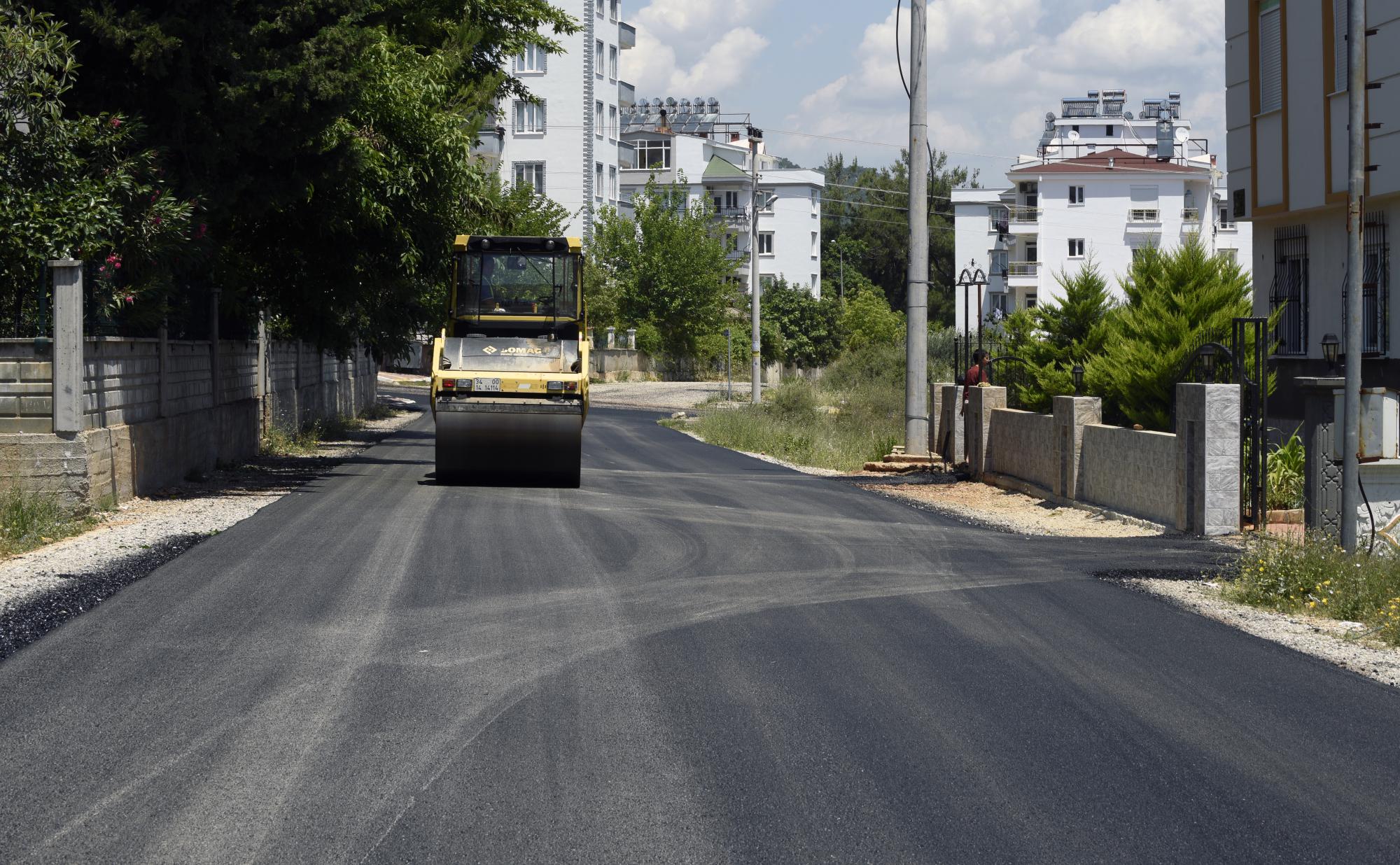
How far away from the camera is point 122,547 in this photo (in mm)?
12648

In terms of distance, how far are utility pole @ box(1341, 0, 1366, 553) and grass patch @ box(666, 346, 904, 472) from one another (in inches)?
567

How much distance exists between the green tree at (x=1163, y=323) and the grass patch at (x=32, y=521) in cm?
1462

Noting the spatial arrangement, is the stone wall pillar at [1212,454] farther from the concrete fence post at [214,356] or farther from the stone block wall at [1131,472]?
the concrete fence post at [214,356]

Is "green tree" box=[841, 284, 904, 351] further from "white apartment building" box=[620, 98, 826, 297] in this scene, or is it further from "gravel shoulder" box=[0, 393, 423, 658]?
"gravel shoulder" box=[0, 393, 423, 658]

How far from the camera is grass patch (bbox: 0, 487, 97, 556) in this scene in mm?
12711

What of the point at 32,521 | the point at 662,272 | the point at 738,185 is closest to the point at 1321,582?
the point at 32,521

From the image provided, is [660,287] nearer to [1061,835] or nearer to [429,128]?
[429,128]

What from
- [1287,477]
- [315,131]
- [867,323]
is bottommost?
[1287,477]

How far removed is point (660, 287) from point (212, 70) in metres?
63.4

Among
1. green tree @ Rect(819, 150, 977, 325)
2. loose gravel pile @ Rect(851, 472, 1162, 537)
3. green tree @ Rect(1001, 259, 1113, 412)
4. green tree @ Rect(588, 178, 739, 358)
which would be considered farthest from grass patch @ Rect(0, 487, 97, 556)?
green tree @ Rect(819, 150, 977, 325)

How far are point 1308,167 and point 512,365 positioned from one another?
12339mm

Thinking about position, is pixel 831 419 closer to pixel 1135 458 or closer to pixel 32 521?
pixel 1135 458

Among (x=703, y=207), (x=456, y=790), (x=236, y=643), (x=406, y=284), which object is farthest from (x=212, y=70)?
(x=703, y=207)

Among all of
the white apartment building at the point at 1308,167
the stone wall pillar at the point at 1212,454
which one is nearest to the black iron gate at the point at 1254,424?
the stone wall pillar at the point at 1212,454
